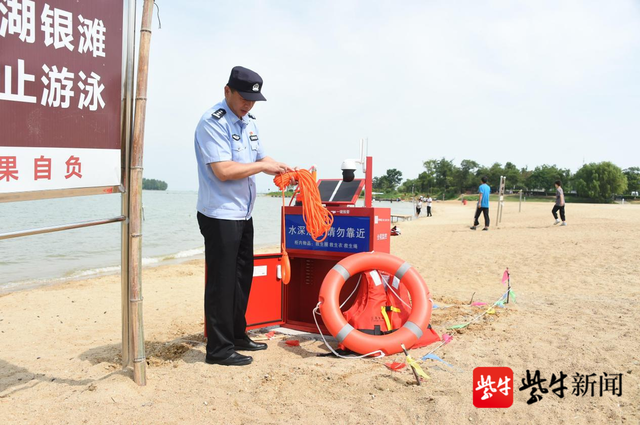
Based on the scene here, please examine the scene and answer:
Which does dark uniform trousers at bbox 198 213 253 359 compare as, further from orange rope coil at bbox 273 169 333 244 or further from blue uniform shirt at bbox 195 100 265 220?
orange rope coil at bbox 273 169 333 244

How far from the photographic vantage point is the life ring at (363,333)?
3094 millimetres

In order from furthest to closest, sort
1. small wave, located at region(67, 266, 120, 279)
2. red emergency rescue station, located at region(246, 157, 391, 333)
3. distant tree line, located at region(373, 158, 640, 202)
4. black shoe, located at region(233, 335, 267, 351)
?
distant tree line, located at region(373, 158, 640, 202)
small wave, located at region(67, 266, 120, 279)
red emergency rescue station, located at region(246, 157, 391, 333)
black shoe, located at region(233, 335, 267, 351)

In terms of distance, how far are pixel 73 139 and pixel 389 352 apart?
2.33 meters

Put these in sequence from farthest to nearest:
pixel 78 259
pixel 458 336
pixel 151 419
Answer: pixel 78 259 < pixel 458 336 < pixel 151 419

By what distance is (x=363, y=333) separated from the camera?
10.5 feet

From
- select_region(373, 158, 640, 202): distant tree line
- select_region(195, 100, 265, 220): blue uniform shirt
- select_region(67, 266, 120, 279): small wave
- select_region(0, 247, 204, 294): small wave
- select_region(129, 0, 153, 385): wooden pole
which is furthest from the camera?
select_region(373, 158, 640, 202): distant tree line

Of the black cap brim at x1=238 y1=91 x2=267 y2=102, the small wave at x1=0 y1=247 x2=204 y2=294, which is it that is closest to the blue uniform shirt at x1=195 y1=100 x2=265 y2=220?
the black cap brim at x1=238 y1=91 x2=267 y2=102

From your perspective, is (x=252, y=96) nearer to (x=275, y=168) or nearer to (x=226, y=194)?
(x=275, y=168)

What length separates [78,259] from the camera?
10.8 meters

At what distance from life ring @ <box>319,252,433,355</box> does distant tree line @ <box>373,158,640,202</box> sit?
6287 cm

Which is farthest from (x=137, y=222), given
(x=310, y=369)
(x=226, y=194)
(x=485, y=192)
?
(x=485, y=192)

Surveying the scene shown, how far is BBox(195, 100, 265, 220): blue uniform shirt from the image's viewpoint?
2.79 m

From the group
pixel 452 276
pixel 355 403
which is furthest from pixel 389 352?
pixel 452 276

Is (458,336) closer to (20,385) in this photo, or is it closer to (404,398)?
(404,398)
